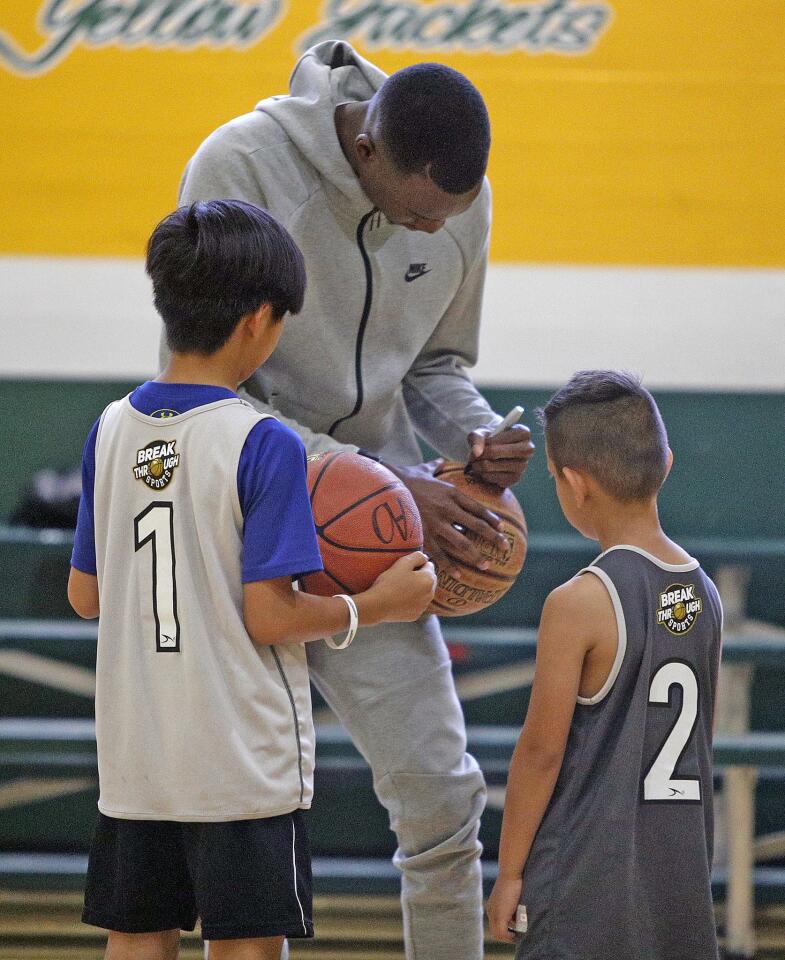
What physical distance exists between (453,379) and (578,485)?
0.72 meters

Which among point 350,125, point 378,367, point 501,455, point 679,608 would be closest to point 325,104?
point 350,125

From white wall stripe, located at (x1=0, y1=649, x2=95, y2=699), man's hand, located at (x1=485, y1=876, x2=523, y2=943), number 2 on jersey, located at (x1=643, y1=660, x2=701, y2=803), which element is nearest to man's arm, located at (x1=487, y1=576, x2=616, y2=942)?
man's hand, located at (x1=485, y1=876, x2=523, y2=943)

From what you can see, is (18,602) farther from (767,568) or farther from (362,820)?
(767,568)

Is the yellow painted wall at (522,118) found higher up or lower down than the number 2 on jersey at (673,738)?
higher up

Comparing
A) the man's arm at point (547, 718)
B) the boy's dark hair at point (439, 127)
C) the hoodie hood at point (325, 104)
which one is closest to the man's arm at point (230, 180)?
the hoodie hood at point (325, 104)

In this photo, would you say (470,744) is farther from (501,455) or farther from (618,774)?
(618,774)

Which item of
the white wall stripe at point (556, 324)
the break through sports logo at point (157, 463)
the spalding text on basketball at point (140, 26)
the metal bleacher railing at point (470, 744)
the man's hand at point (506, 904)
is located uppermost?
the spalding text on basketball at point (140, 26)

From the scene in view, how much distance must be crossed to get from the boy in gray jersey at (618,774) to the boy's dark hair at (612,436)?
3.8 inches

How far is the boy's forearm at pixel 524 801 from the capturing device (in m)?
1.82

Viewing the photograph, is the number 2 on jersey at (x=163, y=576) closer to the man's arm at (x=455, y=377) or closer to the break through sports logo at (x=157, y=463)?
the break through sports logo at (x=157, y=463)

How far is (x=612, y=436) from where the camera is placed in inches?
75.1

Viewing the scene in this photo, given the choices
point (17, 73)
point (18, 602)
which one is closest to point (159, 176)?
point (17, 73)

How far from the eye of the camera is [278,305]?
1.76 metres

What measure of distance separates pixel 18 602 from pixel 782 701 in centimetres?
252
